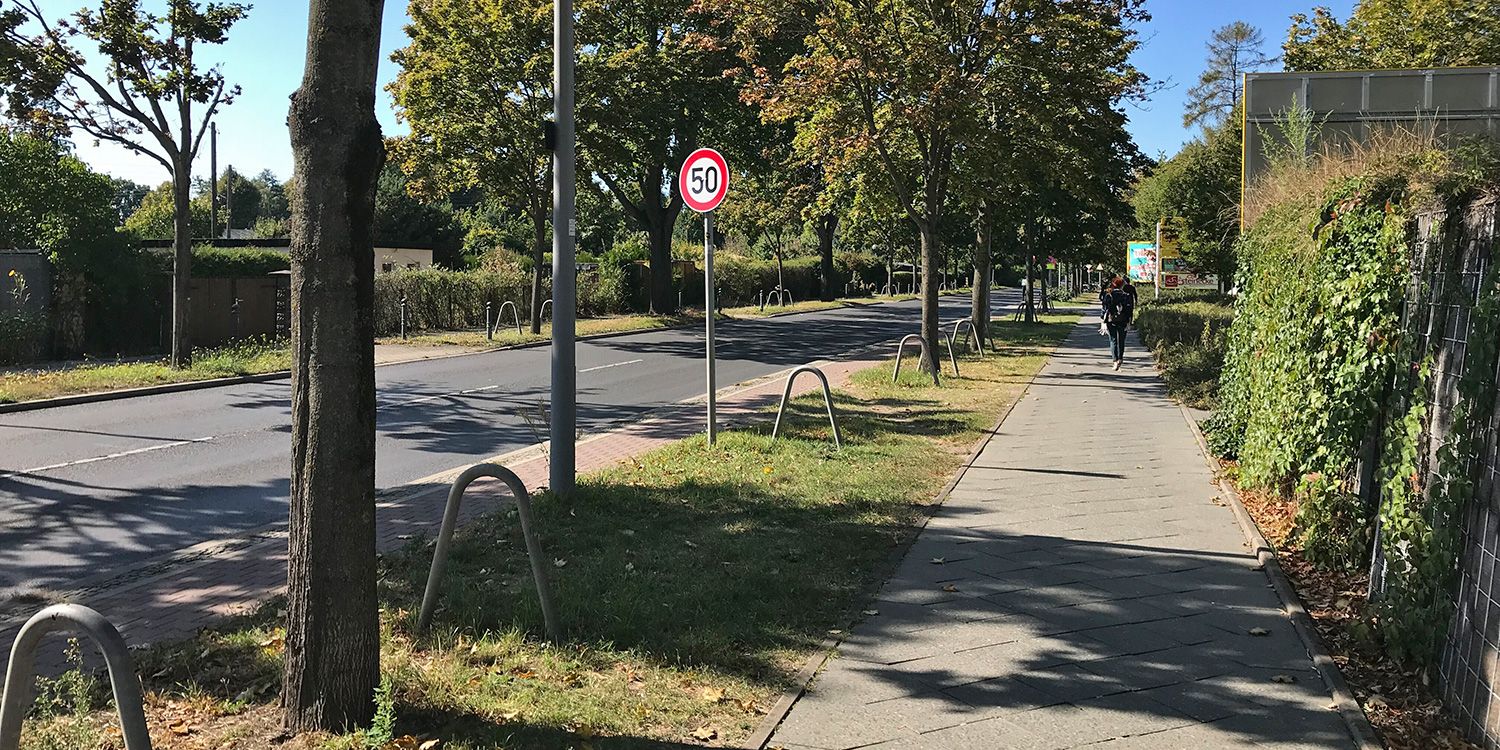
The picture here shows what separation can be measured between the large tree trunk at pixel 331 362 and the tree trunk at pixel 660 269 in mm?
34852

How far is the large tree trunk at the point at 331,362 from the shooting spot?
376cm

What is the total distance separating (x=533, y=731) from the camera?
3980mm

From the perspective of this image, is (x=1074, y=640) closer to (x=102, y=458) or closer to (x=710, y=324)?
(x=710, y=324)

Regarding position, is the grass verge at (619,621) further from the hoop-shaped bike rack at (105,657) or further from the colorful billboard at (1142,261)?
the colorful billboard at (1142,261)

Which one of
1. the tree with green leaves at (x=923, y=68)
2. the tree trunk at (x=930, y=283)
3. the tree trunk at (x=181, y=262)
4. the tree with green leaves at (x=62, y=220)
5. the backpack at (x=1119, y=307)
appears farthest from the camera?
the tree with green leaves at (x=62, y=220)

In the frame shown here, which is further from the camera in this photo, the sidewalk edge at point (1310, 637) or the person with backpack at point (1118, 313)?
the person with backpack at point (1118, 313)

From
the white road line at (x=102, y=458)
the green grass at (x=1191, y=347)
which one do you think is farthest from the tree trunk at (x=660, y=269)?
the white road line at (x=102, y=458)

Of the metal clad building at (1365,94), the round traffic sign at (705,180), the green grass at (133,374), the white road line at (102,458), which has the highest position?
the metal clad building at (1365,94)

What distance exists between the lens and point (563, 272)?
329 inches

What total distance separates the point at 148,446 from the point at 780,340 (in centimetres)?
1987

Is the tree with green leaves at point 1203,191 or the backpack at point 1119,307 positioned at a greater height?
the tree with green leaves at point 1203,191

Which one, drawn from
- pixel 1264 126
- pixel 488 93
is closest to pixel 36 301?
pixel 488 93

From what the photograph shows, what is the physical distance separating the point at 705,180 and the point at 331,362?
686 cm

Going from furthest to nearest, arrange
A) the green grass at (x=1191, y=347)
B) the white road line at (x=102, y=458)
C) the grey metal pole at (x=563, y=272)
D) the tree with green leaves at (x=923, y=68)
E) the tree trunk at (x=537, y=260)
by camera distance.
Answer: the tree trunk at (x=537, y=260)
the tree with green leaves at (x=923, y=68)
the green grass at (x=1191, y=347)
the white road line at (x=102, y=458)
the grey metal pole at (x=563, y=272)
